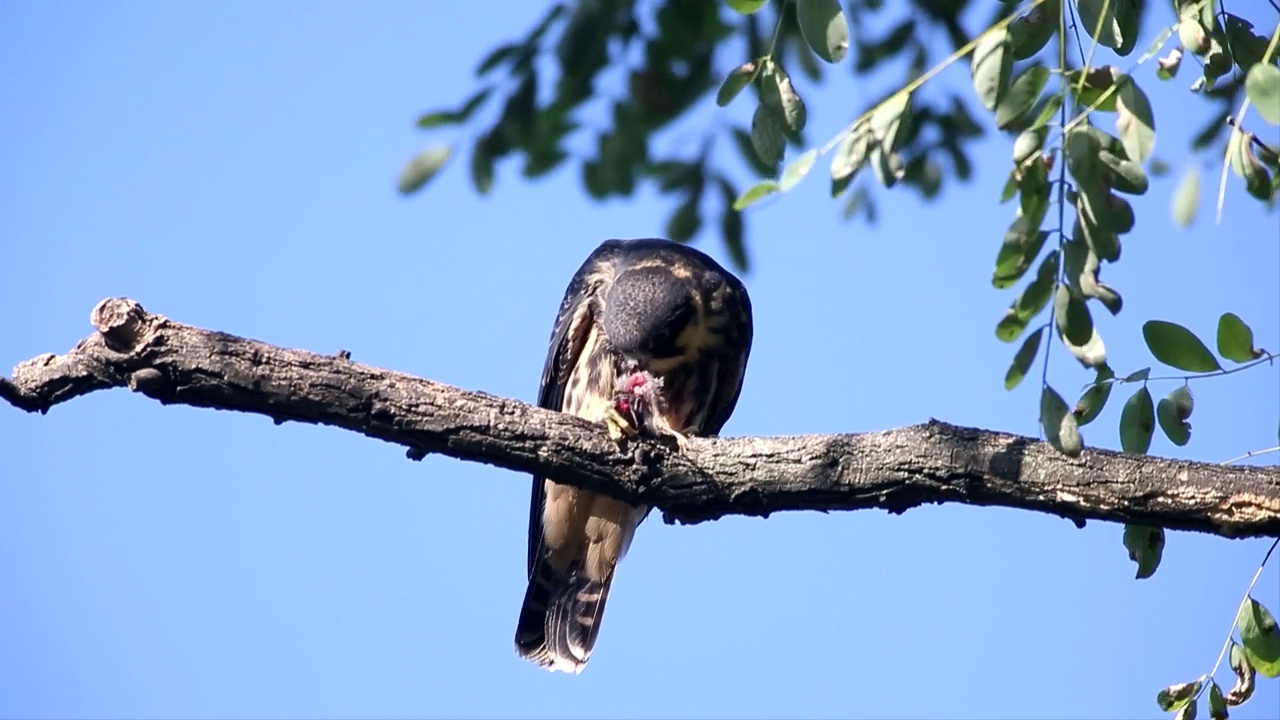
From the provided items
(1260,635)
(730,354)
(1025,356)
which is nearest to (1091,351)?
(1025,356)

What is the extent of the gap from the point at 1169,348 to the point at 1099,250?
26.6 inches

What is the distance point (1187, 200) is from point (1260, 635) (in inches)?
40.3

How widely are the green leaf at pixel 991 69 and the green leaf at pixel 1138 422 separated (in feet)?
3.08

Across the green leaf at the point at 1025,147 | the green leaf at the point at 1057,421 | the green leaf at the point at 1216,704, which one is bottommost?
the green leaf at the point at 1216,704

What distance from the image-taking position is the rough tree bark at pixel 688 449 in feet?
9.29

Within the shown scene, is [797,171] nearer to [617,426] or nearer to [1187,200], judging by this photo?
[1187,200]

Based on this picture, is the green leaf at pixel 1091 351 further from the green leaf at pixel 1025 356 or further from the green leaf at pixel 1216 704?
the green leaf at pixel 1216 704

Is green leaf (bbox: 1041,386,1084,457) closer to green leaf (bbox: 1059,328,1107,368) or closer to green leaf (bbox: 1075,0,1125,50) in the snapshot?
green leaf (bbox: 1059,328,1107,368)

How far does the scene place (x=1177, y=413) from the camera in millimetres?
2617

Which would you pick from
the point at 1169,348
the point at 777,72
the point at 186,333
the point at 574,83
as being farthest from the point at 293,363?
the point at 1169,348

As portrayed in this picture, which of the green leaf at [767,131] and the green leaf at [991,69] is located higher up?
the green leaf at [767,131]

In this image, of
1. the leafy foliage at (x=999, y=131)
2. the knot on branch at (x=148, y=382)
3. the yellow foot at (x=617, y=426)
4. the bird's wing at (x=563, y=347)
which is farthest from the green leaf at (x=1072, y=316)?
the bird's wing at (x=563, y=347)

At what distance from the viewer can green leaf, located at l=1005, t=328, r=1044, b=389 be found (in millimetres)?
2045

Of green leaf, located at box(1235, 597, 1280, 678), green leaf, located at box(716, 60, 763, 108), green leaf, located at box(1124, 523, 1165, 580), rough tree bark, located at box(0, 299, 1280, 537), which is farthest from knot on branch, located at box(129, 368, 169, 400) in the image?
green leaf, located at box(1235, 597, 1280, 678)
